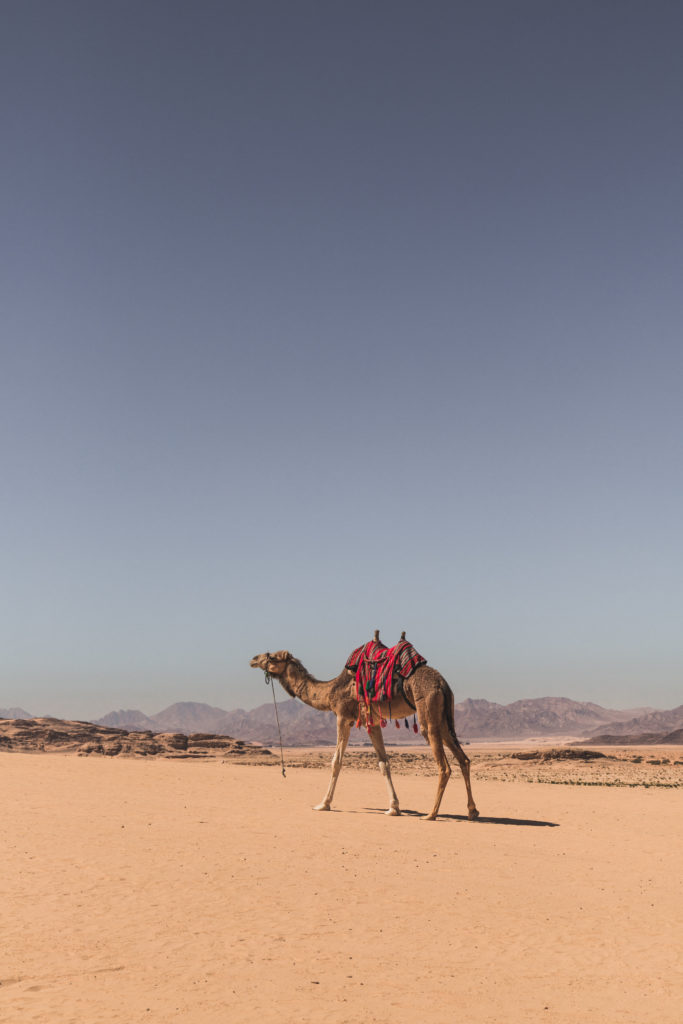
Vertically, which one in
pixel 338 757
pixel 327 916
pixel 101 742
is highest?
pixel 101 742

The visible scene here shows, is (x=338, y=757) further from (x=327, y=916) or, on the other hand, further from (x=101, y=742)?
(x=101, y=742)

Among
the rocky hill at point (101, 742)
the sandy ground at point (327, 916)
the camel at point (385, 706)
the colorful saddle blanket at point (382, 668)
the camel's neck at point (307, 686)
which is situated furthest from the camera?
the rocky hill at point (101, 742)

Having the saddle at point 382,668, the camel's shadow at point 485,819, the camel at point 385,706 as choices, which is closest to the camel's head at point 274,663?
the camel at point 385,706

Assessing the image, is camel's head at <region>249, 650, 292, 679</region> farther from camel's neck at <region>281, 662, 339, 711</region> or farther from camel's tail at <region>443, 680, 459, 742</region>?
camel's tail at <region>443, 680, 459, 742</region>

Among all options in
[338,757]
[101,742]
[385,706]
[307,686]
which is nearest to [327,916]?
[385,706]

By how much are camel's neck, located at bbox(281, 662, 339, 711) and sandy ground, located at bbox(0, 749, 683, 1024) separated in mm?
2574

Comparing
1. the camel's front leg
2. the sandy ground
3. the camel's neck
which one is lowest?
the sandy ground

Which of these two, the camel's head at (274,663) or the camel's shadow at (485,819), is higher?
the camel's head at (274,663)

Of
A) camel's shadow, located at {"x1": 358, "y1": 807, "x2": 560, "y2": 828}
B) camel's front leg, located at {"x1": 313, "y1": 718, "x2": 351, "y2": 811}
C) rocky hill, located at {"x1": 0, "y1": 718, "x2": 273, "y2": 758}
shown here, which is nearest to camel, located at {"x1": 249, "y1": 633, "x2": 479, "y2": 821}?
camel's front leg, located at {"x1": 313, "y1": 718, "x2": 351, "y2": 811}

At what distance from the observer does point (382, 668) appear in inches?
712

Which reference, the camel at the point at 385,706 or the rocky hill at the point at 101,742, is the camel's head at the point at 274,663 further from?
the rocky hill at the point at 101,742

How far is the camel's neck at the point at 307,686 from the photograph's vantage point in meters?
19.3

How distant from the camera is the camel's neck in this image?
19.3 m

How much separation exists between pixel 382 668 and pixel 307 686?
101 inches
